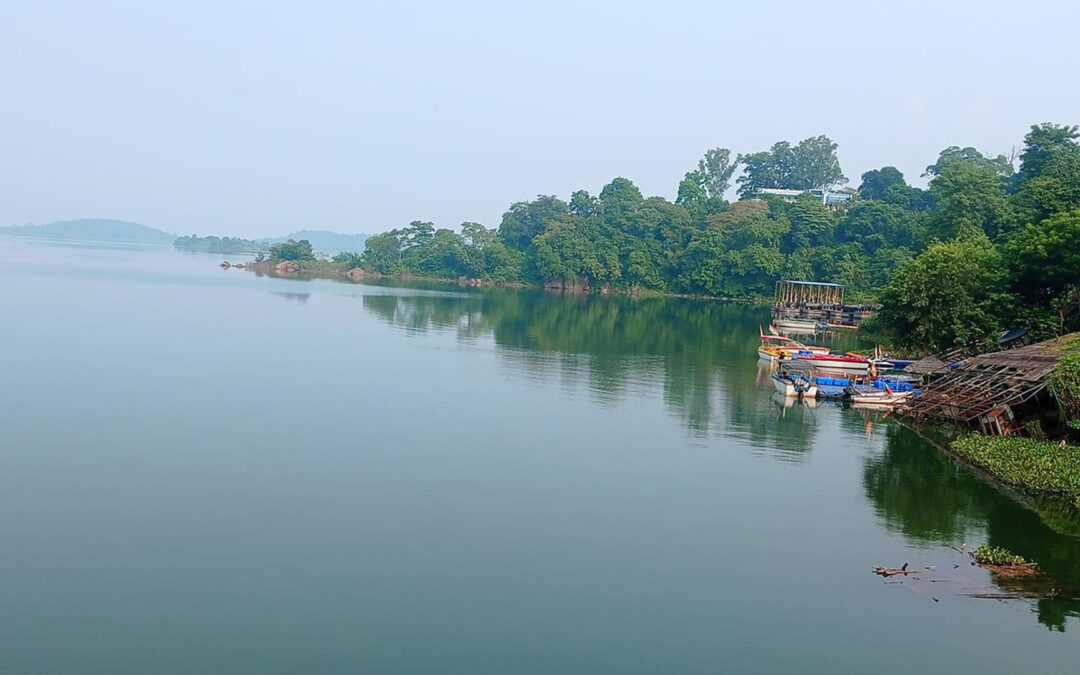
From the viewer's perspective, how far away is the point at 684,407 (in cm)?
2789

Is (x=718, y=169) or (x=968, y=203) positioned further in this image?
(x=718, y=169)

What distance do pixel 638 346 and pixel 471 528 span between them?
2810 cm

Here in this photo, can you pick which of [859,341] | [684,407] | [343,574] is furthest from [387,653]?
[859,341]

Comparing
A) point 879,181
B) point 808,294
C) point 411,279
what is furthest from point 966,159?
point 411,279

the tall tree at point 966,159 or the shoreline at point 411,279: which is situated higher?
the tall tree at point 966,159

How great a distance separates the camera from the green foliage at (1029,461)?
60.1ft

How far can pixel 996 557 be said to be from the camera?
1475cm

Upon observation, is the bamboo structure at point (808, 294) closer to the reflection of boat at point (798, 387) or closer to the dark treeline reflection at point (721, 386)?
the dark treeline reflection at point (721, 386)

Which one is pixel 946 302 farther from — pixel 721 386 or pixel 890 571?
pixel 890 571

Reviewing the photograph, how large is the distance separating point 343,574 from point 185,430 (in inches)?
381

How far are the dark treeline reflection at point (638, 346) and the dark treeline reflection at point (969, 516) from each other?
2.78m

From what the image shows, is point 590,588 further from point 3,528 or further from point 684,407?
point 684,407

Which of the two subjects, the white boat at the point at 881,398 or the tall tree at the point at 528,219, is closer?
the white boat at the point at 881,398

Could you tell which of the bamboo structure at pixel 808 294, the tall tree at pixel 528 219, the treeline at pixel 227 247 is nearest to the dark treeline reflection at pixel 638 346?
the bamboo structure at pixel 808 294
